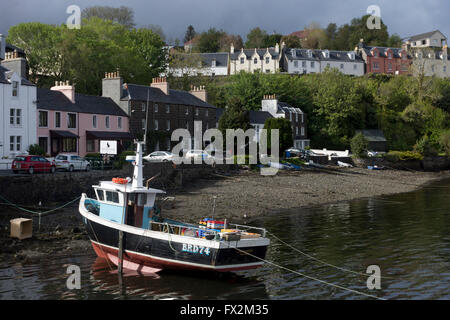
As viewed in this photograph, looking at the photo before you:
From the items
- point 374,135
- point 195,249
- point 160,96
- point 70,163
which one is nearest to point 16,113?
point 70,163

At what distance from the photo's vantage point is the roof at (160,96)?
216 feet

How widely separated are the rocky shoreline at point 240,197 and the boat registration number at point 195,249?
615 centimetres

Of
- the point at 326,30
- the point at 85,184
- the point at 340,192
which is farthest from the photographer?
the point at 326,30

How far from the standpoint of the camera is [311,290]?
2112cm

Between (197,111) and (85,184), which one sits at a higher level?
(197,111)

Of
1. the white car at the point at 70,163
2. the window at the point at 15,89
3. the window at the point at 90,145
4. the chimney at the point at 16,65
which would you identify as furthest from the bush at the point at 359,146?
the window at the point at 15,89

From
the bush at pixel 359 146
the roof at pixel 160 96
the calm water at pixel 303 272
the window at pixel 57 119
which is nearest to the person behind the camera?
the calm water at pixel 303 272

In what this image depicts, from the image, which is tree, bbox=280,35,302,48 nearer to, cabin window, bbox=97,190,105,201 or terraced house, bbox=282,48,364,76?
terraced house, bbox=282,48,364,76

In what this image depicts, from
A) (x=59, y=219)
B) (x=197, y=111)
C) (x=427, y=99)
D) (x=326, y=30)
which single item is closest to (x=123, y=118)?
(x=197, y=111)

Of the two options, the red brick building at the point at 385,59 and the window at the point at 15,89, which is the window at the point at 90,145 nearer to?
the window at the point at 15,89

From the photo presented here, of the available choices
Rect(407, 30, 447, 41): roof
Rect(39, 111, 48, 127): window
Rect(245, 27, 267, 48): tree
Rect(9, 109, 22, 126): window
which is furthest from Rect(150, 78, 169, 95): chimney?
Rect(407, 30, 447, 41): roof
